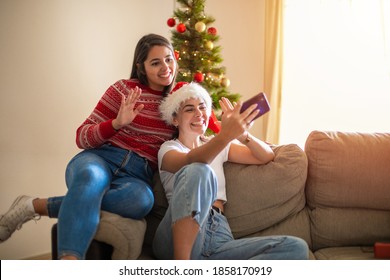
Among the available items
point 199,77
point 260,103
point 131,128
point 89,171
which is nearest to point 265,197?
point 260,103

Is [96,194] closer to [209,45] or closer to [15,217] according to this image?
[15,217]

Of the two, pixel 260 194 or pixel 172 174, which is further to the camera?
pixel 260 194

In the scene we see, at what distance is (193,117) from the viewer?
156cm

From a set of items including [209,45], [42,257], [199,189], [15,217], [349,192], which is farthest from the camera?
[209,45]

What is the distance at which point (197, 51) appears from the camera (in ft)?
8.96

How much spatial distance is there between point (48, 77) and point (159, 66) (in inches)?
44.2

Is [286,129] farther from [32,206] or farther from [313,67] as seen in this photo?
[32,206]

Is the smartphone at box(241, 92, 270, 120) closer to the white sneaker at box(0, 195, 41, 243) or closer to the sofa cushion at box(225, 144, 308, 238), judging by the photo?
the sofa cushion at box(225, 144, 308, 238)

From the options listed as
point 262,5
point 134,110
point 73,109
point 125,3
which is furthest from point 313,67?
point 134,110

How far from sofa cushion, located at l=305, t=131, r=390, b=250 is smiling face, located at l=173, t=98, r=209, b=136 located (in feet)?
1.74

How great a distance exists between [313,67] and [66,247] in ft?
9.02

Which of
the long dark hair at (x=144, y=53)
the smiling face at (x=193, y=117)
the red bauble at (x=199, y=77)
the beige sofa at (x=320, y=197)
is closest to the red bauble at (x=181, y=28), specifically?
the red bauble at (x=199, y=77)

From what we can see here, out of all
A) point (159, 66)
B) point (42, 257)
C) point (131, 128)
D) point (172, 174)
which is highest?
point (159, 66)

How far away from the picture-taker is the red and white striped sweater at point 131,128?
159 centimetres
